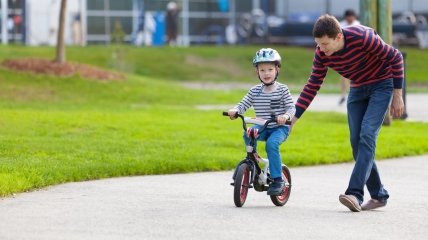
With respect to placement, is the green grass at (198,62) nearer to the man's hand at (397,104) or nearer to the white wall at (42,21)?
the white wall at (42,21)

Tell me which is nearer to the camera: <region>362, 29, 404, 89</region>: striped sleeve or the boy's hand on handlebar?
<region>362, 29, 404, 89</region>: striped sleeve

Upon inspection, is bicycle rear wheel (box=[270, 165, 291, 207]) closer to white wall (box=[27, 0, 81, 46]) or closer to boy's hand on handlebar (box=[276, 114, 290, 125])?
boy's hand on handlebar (box=[276, 114, 290, 125])

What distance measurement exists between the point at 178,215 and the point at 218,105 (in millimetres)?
14968

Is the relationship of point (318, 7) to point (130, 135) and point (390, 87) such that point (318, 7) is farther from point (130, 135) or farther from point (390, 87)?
point (390, 87)

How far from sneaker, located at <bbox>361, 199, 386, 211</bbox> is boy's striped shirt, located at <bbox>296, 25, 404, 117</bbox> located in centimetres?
97

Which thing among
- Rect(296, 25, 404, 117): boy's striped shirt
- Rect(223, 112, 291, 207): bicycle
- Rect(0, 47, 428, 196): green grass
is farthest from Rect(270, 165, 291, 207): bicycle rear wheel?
Rect(0, 47, 428, 196): green grass

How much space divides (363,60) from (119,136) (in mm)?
6637

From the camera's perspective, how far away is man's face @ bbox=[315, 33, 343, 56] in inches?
386

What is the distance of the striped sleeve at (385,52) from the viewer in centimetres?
1002

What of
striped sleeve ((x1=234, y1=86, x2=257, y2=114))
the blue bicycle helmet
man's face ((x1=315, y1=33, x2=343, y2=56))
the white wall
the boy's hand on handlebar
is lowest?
the white wall

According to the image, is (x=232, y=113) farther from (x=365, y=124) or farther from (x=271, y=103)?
(x=365, y=124)

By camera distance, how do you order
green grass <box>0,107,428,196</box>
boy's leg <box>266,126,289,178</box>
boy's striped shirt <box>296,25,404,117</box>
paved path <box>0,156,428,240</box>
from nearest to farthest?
paved path <box>0,156,428,240</box>, boy's striped shirt <box>296,25,404,117</box>, boy's leg <box>266,126,289,178</box>, green grass <box>0,107,428,196</box>

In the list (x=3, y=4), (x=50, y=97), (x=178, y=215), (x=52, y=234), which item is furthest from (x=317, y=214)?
(x=3, y=4)

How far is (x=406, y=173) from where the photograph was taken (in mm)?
13953
